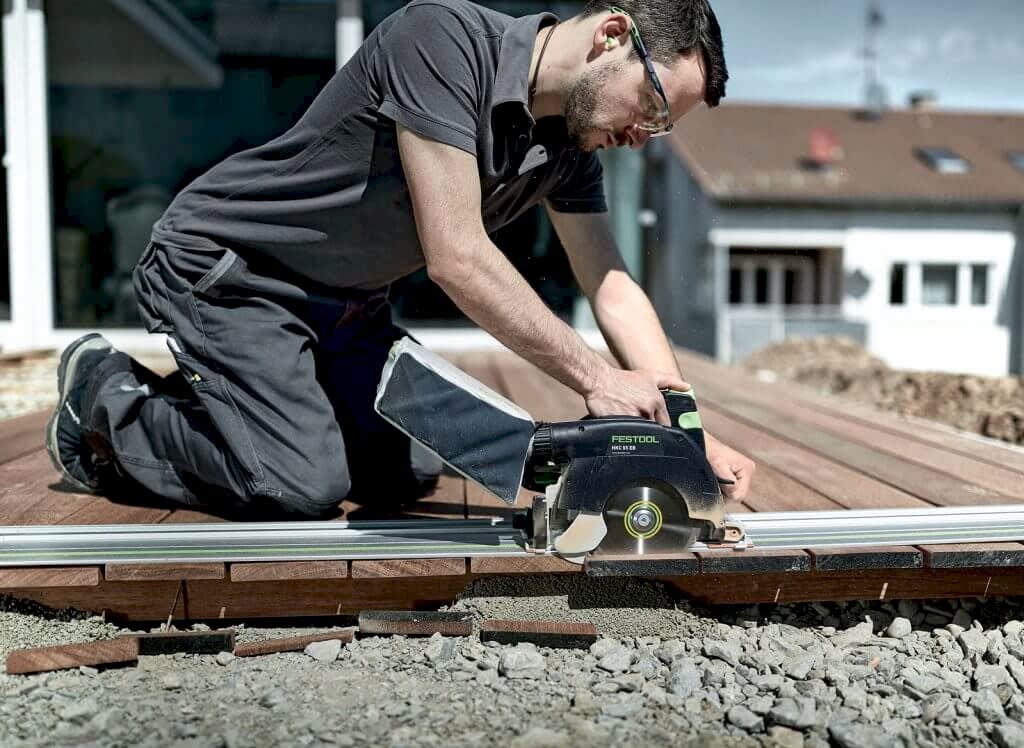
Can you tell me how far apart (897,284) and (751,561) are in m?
13.5

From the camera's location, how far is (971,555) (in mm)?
1735

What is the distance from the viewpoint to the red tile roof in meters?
15.0

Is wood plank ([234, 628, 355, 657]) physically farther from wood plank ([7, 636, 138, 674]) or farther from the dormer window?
the dormer window

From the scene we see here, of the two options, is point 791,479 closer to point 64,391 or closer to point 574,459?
point 574,459

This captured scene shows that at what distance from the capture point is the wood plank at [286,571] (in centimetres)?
167

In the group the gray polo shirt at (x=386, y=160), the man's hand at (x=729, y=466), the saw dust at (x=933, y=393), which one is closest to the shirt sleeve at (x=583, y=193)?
the gray polo shirt at (x=386, y=160)

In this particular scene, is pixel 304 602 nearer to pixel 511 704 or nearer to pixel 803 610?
pixel 511 704

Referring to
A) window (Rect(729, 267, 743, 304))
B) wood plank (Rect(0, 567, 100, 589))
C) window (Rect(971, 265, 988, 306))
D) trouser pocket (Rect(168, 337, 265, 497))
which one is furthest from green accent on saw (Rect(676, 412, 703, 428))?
window (Rect(729, 267, 743, 304))

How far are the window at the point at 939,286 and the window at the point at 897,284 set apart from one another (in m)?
0.79

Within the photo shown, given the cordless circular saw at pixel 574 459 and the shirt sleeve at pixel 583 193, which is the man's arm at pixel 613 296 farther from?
the cordless circular saw at pixel 574 459

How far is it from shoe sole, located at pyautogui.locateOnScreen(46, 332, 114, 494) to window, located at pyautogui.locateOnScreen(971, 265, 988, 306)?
851 centimetres

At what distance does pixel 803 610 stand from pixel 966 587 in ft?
1.04

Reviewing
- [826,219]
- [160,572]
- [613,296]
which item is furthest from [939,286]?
[160,572]

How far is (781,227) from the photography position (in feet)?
50.1
